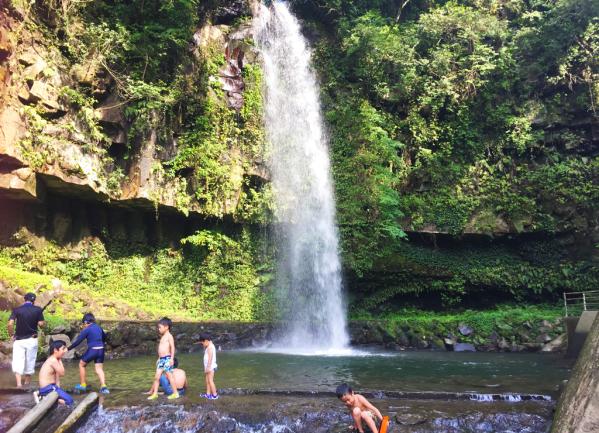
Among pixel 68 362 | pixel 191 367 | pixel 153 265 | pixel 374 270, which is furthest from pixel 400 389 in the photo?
pixel 153 265

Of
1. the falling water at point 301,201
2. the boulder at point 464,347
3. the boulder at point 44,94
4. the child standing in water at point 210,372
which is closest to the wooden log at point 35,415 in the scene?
the child standing in water at point 210,372

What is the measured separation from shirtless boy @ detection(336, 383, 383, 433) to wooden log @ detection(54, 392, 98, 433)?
360 cm

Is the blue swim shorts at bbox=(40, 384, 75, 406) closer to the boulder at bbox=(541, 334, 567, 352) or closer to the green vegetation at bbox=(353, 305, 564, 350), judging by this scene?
the green vegetation at bbox=(353, 305, 564, 350)

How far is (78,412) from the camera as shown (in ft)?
20.4

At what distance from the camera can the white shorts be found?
7672 mm

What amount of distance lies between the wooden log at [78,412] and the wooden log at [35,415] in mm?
322

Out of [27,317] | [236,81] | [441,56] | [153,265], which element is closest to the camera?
[27,317]

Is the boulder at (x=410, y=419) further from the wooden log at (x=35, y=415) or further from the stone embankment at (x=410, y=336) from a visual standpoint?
the stone embankment at (x=410, y=336)

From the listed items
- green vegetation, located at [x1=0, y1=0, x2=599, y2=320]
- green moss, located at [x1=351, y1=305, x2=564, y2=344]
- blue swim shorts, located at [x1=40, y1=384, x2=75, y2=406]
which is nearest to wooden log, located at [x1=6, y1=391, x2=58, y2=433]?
blue swim shorts, located at [x1=40, y1=384, x2=75, y2=406]

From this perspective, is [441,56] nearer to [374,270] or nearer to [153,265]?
[374,270]

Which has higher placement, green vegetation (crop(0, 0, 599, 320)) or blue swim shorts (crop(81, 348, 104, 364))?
green vegetation (crop(0, 0, 599, 320))

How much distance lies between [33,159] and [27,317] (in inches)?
267

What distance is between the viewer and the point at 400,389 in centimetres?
793

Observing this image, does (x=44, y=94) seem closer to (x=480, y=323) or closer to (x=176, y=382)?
(x=176, y=382)
